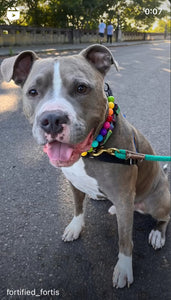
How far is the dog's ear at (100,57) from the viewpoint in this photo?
6.39 ft

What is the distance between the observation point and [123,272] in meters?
2.04

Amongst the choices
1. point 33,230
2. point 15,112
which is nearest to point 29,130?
point 15,112

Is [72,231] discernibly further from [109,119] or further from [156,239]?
[109,119]

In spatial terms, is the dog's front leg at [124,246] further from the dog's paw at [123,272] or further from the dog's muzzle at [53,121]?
the dog's muzzle at [53,121]

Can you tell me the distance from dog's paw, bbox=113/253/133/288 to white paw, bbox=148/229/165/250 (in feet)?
1.09

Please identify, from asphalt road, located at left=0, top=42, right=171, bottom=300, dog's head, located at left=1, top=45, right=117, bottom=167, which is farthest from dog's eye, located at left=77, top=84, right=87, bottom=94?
asphalt road, located at left=0, top=42, right=171, bottom=300

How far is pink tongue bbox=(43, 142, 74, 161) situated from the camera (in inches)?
66.3

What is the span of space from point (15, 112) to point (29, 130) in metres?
0.92

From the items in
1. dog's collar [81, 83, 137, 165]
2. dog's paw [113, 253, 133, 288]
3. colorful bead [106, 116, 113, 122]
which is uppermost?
colorful bead [106, 116, 113, 122]

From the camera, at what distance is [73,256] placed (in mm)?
2248

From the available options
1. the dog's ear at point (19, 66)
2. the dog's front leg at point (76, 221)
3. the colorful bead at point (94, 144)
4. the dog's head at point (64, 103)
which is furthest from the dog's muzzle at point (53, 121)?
the dog's front leg at point (76, 221)

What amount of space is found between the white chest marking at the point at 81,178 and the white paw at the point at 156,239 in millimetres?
673

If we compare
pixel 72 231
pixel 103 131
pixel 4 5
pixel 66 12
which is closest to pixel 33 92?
pixel 103 131

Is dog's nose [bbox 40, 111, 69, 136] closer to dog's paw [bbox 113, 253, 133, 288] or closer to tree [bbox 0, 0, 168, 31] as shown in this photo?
dog's paw [bbox 113, 253, 133, 288]
